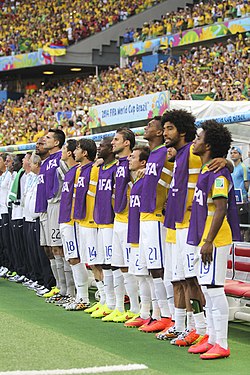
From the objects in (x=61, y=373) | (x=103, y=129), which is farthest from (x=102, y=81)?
(x=61, y=373)

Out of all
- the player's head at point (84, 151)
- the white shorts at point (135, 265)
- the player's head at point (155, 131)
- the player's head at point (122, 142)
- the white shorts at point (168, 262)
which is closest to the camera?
the white shorts at point (168, 262)

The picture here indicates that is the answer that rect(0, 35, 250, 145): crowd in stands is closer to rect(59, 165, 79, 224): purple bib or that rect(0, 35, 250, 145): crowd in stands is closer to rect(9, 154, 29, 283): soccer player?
rect(9, 154, 29, 283): soccer player

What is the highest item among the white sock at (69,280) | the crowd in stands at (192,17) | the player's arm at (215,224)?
the crowd in stands at (192,17)

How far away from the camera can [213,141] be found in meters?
6.78

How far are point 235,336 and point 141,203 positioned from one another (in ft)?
5.26

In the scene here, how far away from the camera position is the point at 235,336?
8.13m

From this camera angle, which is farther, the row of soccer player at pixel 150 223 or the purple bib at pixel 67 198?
the purple bib at pixel 67 198

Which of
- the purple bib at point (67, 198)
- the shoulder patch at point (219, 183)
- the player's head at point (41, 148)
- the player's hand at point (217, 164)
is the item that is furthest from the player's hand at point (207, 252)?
the player's head at point (41, 148)

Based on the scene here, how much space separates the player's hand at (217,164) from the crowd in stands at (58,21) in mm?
35269

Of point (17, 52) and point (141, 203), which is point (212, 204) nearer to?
point (141, 203)

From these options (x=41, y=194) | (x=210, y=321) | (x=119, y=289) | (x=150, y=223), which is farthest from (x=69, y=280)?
(x=210, y=321)

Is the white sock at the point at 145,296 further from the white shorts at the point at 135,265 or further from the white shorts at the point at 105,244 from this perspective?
the white shorts at the point at 105,244

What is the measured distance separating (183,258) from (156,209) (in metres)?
0.94

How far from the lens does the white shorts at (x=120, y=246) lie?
8781 mm
